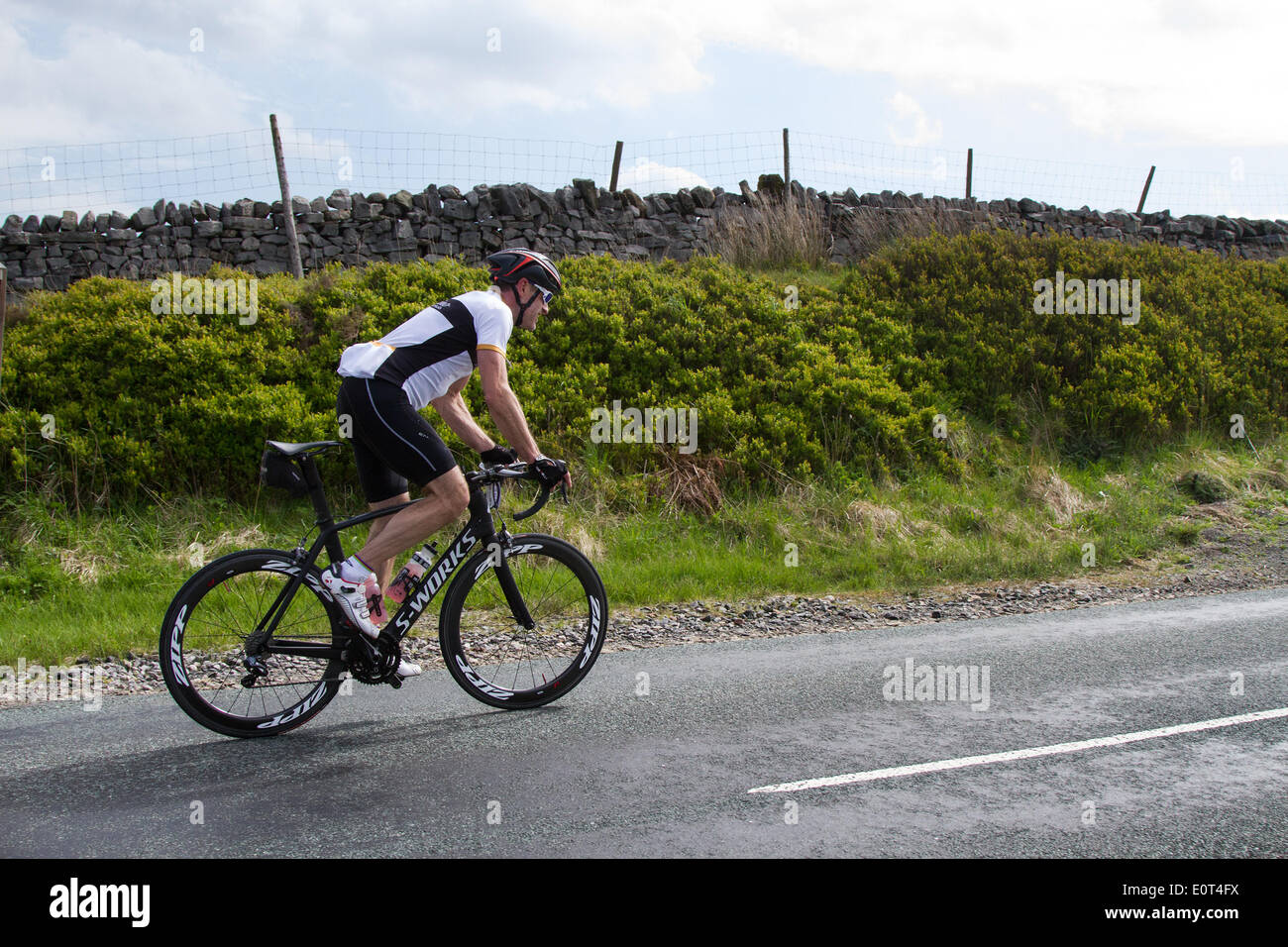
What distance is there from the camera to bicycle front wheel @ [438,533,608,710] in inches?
199

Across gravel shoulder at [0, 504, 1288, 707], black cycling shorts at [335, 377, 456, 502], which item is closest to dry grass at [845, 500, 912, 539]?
gravel shoulder at [0, 504, 1288, 707]

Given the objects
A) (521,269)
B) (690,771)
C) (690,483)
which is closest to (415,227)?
(690,483)

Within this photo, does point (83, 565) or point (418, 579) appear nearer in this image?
point (418, 579)

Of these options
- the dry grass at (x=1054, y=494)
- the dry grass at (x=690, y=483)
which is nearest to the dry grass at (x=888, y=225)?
the dry grass at (x=1054, y=494)

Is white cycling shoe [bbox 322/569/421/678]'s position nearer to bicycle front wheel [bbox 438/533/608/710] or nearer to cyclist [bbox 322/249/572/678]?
cyclist [bbox 322/249/572/678]

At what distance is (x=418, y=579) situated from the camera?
16.3 ft

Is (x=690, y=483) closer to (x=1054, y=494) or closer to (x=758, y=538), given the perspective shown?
(x=758, y=538)

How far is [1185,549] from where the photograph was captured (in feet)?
33.1

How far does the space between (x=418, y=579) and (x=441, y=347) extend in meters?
1.18

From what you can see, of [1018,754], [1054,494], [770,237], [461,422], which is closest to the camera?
[1018,754]

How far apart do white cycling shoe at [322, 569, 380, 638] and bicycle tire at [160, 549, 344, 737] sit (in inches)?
2.5

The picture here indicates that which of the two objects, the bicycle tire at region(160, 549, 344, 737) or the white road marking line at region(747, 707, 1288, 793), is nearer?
the white road marking line at region(747, 707, 1288, 793)

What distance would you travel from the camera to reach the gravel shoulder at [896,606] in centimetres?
666
